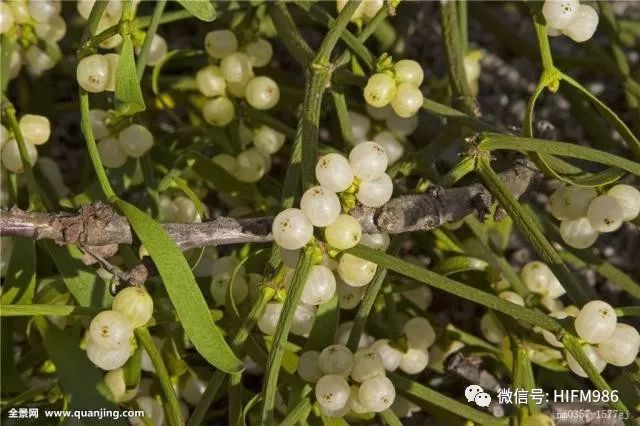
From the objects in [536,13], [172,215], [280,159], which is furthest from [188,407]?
[536,13]

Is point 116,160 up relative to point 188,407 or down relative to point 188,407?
up

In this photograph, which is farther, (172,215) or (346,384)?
(172,215)

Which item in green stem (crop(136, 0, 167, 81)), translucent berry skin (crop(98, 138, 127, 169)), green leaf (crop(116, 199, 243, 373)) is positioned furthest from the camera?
translucent berry skin (crop(98, 138, 127, 169))

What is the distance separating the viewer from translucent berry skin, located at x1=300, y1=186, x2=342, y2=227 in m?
0.60

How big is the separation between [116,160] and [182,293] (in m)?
0.25

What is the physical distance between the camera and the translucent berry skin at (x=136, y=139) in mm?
768

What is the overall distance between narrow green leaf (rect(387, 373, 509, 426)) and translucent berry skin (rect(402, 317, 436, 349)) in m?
0.09

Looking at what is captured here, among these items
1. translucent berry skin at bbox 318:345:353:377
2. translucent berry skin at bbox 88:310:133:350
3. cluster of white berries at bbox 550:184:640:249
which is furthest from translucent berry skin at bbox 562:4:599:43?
translucent berry skin at bbox 88:310:133:350

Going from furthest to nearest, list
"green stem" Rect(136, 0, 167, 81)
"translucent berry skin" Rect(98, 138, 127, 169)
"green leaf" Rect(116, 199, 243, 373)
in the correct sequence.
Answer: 1. "translucent berry skin" Rect(98, 138, 127, 169)
2. "green stem" Rect(136, 0, 167, 81)
3. "green leaf" Rect(116, 199, 243, 373)

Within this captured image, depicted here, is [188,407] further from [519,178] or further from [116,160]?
[519,178]

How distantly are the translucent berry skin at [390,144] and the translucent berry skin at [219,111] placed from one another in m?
0.15

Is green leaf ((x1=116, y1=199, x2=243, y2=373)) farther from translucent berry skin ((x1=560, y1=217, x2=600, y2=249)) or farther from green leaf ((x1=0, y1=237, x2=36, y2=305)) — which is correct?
translucent berry skin ((x1=560, y1=217, x2=600, y2=249))

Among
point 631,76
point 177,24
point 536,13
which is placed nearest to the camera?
point 536,13

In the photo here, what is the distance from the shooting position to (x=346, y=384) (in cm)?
65
